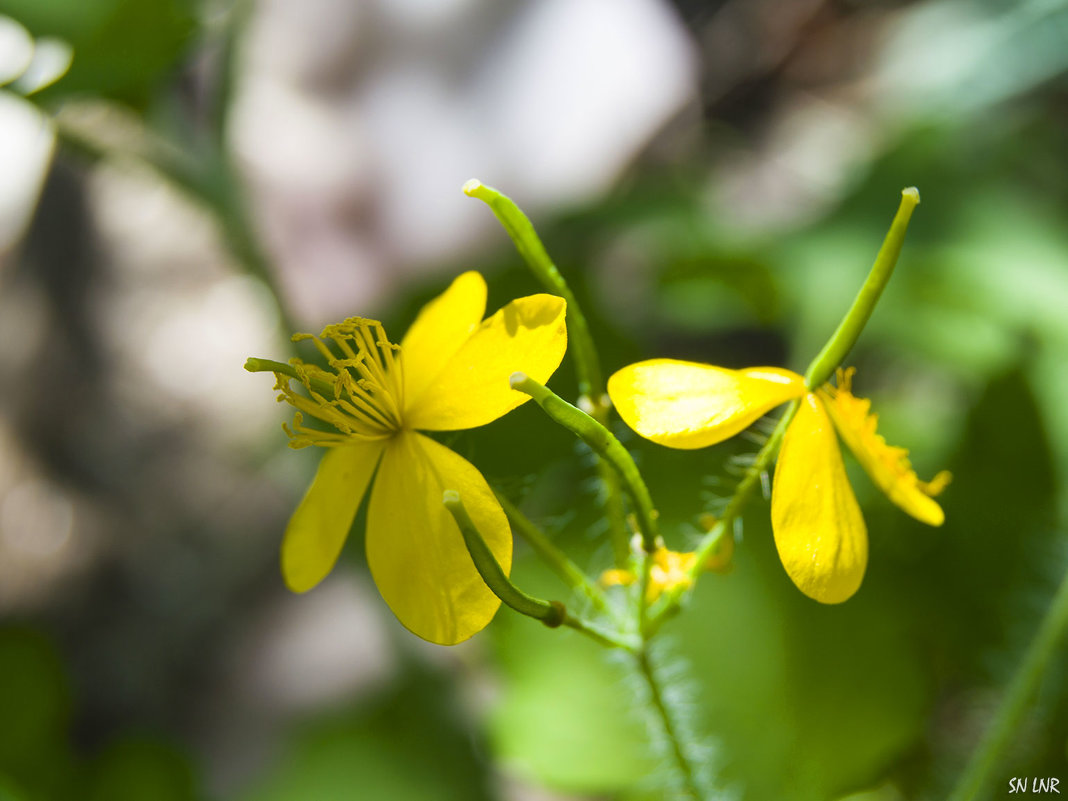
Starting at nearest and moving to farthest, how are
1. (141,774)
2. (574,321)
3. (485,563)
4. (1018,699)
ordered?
(485,563), (574,321), (1018,699), (141,774)

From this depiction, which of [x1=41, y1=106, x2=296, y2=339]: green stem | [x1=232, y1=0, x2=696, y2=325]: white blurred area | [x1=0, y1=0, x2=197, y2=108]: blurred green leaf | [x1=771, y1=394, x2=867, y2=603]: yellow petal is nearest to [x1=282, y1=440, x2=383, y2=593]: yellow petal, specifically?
[x1=771, y1=394, x2=867, y2=603]: yellow petal

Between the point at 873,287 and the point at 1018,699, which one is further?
the point at 1018,699

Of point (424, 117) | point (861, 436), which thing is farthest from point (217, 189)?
point (861, 436)

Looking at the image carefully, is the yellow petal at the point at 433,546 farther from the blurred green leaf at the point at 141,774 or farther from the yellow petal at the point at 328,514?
the blurred green leaf at the point at 141,774

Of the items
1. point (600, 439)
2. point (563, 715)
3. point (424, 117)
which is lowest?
point (563, 715)

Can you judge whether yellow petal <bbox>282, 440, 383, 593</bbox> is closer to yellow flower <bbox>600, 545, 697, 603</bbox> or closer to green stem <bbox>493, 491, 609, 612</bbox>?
green stem <bbox>493, 491, 609, 612</bbox>

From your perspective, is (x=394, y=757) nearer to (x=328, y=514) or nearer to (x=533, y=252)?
(x=328, y=514)

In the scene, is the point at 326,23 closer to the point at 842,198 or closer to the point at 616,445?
the point at 842,198

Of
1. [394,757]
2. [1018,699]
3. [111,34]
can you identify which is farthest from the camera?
[394,757]
